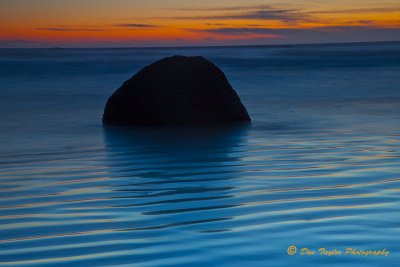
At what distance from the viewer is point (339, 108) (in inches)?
557

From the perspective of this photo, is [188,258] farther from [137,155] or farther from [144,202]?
[137,155]

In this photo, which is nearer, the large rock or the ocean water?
the ocean water

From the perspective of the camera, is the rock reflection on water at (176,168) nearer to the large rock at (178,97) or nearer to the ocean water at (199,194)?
the ocean water at (199,194)

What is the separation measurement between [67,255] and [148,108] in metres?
6.42

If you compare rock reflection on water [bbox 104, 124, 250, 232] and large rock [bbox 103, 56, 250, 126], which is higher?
large rock [bbox 103, 56, 250, 126]

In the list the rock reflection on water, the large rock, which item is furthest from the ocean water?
the large rock

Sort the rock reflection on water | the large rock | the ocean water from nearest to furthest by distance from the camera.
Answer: the ocean water → the rock reflection on water → the large rock

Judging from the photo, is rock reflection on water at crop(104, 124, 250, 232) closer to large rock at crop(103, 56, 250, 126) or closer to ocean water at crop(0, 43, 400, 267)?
ocean water at crop(0, 43, 400, 267)

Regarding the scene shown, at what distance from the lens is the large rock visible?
9.76 m

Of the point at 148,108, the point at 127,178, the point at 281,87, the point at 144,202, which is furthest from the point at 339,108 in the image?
the point at 144,202

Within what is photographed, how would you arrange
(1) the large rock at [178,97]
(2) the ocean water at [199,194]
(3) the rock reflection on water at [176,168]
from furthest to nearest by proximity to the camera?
(1) the large rock at [178,97] < (3) the rock reflection on water at [176,168] < (2) the ocean water at [199,194]

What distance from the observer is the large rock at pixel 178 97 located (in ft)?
32.0

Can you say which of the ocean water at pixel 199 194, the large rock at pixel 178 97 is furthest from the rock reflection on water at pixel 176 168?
the large rock at pixel 178 97

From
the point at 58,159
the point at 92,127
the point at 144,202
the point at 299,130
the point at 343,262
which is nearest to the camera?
the point at 343,262
